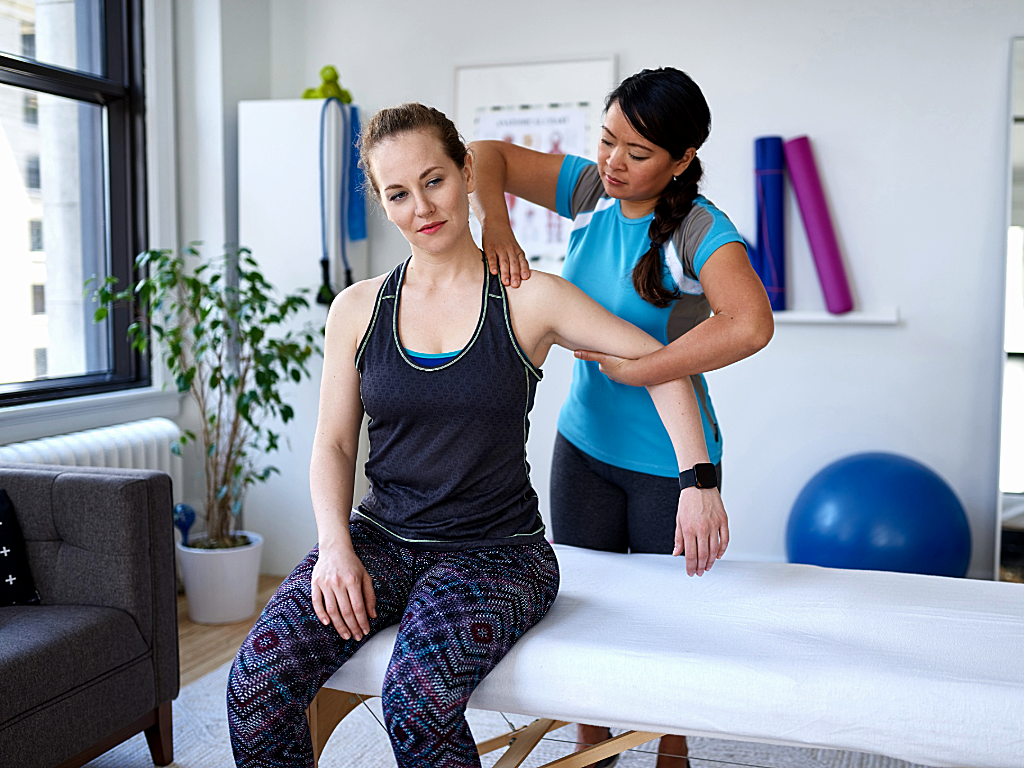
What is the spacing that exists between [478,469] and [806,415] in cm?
212

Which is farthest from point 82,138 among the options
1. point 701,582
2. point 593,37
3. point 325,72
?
point 701,582

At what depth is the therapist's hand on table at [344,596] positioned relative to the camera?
1.25 m

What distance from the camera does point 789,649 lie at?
1.26m

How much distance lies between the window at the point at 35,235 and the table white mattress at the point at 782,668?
87.4 inches

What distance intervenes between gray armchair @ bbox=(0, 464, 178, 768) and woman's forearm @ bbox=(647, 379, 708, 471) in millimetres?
1132

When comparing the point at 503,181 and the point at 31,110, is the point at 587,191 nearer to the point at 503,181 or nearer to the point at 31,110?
the point at 503,181

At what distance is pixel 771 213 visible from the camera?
3.08 meters

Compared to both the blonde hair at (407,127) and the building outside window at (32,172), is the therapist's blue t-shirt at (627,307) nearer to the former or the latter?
the blonde hair at (407,127)

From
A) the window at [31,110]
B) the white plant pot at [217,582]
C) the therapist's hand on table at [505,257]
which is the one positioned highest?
the window at [31,110]

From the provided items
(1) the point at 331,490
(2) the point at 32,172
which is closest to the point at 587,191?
(1) the point at 331,490

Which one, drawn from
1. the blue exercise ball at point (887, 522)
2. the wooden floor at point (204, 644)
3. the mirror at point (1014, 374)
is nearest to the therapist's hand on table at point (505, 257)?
the wooden floor at point (204, 644)

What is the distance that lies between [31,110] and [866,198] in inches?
107

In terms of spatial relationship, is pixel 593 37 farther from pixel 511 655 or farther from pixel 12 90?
pixel 511 655

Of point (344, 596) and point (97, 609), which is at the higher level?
point (344, 596)
